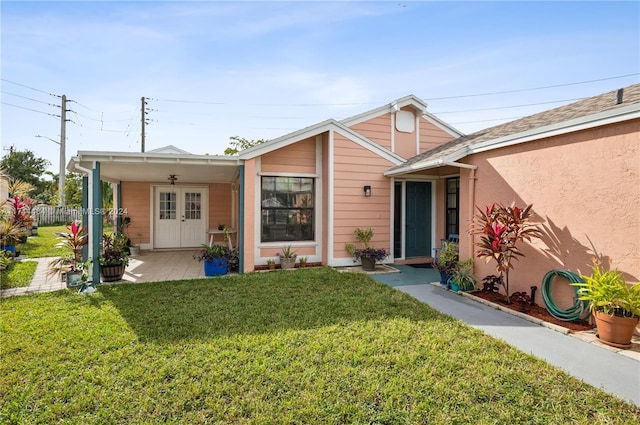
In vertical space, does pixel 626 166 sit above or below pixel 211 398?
above

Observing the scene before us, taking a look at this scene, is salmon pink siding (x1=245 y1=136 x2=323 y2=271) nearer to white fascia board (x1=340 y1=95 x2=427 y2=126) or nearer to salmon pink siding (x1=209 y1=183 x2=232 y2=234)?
white fascia board (x1=340 y1=95 x2=427 y2=126)

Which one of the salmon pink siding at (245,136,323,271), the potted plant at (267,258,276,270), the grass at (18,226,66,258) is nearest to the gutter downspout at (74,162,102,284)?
the salmon pink siding at (245,136,323,271)

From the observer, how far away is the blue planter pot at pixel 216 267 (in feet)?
23.1

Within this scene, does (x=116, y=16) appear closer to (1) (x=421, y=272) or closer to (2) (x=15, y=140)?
(1) (x=421, y=272)

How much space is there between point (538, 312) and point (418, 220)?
4406 mm

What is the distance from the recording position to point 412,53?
28.6 feet

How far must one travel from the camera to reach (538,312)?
4.61 meters

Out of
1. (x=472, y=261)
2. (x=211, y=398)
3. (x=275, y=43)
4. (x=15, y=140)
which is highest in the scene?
(x=15, y=140)

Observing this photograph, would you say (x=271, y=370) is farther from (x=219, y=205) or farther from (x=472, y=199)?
(x=219, y=205)

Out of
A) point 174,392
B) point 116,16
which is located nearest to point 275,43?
point 116,16

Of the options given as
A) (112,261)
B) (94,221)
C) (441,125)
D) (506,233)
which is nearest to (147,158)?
(94,221)

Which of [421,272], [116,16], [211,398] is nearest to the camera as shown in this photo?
[211,398]

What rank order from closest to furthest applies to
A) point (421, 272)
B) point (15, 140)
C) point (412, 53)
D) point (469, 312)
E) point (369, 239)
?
point (469, 312) → point (421, 272) → point (369, 239) → point (412, 53) → point (15, 140)

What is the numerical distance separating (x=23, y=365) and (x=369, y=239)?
21.4 feet
